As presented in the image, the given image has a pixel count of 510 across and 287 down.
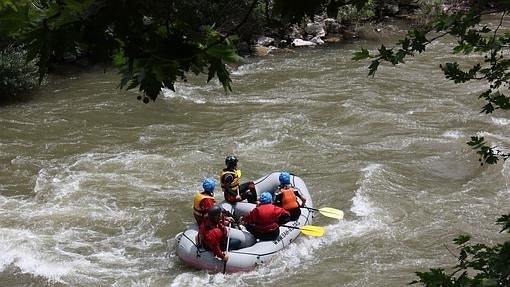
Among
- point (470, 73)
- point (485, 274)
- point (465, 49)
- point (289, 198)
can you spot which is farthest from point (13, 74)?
point (485, 274)

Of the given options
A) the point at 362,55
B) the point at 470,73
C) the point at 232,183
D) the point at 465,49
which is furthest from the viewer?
the point at 232,183

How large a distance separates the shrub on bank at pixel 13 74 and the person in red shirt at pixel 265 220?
7439mm

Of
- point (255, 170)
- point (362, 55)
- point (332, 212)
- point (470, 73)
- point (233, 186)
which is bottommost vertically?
point (255, 170)

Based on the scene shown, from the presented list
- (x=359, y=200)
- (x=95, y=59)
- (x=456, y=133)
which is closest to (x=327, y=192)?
(x=359, y=200)

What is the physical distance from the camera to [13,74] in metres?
13.0

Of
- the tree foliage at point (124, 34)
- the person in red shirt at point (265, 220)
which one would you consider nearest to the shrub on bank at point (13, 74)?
the person in red shirt at point (265, 220)

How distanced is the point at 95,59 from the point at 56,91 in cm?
1361

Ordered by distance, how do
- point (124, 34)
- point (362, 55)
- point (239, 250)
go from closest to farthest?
1. point (124, 34)
2. point (362, 55)
3. point (239, 250)

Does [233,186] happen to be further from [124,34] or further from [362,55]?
[124,34]

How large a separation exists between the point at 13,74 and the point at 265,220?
834 centimetres

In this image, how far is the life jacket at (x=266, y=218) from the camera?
728 centimetres

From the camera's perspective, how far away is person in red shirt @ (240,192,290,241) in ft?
24.0

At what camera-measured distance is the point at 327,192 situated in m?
9.15

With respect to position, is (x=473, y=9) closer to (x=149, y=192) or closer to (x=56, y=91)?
(x=149, y=192)
